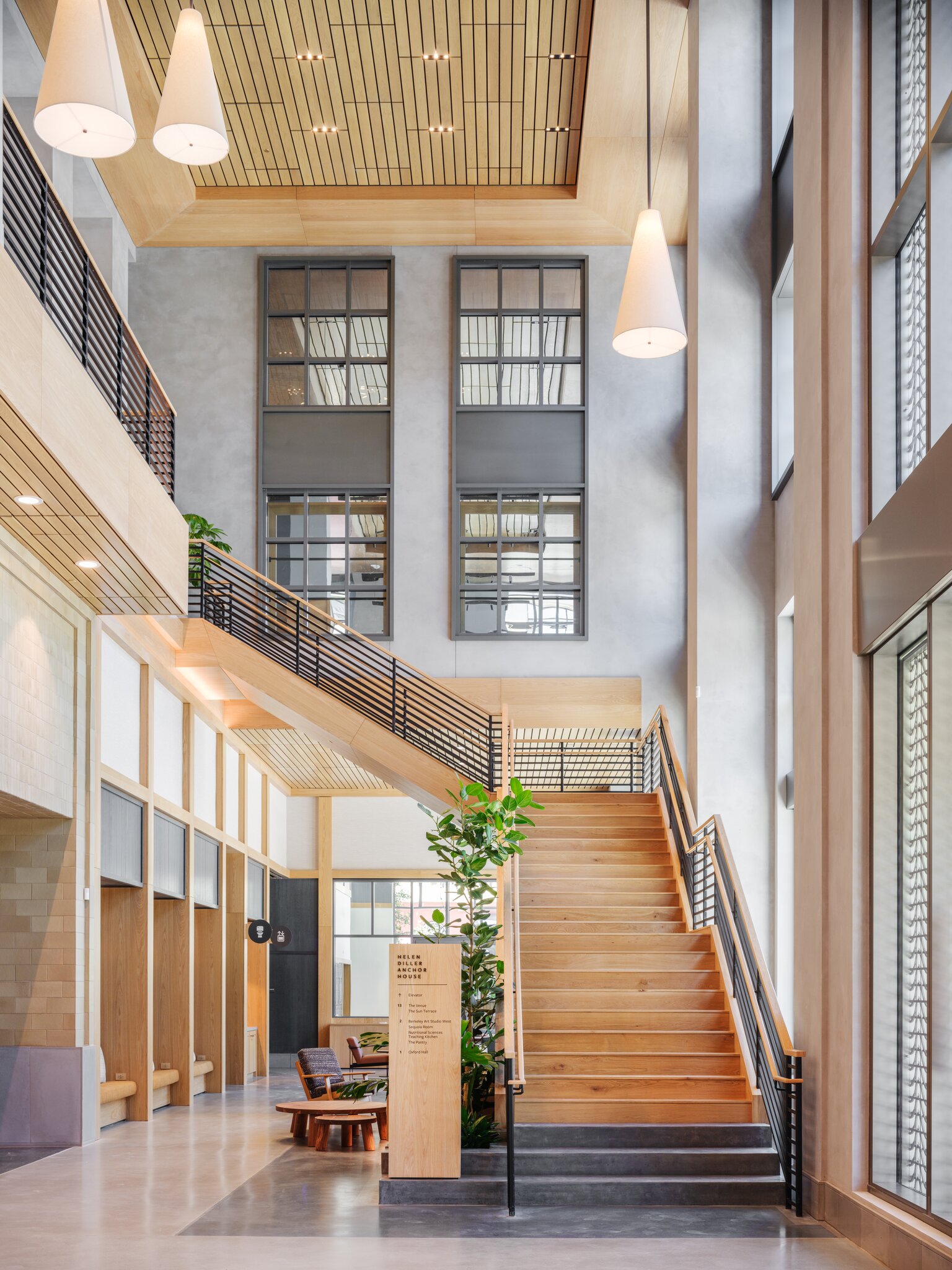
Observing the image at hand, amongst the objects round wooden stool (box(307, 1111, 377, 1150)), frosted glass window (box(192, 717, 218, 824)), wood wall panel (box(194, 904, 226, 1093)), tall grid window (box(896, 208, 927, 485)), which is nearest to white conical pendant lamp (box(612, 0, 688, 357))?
tall grid window (box(896, 208, 927, 485))

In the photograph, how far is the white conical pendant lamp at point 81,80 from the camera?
6.21 m

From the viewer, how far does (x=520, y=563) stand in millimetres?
17688

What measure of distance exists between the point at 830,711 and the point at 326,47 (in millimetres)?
10080

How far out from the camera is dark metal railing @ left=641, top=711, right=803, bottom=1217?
328 inches

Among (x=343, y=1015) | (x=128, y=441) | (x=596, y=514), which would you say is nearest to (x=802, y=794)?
(x=128, y=441)

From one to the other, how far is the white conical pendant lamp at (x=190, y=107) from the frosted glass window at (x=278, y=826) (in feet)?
49.6

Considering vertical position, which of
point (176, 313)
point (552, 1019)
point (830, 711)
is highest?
point (176, 313)

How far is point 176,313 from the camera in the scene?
59.4ft

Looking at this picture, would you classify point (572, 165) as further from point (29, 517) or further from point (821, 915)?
point (821, 915)

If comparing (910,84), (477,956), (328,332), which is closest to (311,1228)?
(477,956)

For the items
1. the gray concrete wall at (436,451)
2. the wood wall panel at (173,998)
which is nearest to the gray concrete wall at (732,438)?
the gray concrete wall at (436,451)

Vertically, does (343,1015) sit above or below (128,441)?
below

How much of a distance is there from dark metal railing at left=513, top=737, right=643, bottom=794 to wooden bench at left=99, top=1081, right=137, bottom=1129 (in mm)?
6942

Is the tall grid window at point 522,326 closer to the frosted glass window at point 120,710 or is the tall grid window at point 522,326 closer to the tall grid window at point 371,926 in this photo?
the frosted glass window at point 120,710
